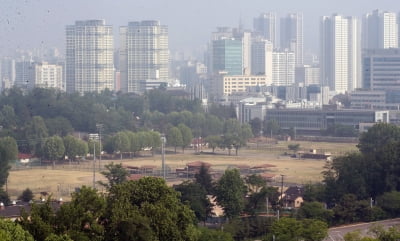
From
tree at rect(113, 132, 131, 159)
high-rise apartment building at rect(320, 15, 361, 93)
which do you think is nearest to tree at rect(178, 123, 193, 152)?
tree at rect(113, 132, 131, 159)

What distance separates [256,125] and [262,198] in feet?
47.6

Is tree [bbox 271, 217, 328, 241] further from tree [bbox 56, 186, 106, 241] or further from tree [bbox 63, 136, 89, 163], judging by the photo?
tree [bbox 63, 136, 89, 163]

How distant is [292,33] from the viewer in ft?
178

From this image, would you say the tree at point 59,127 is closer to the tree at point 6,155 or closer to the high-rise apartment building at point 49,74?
the tree at point 6,155

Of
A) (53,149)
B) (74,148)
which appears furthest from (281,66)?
(53,149)

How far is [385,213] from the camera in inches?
444

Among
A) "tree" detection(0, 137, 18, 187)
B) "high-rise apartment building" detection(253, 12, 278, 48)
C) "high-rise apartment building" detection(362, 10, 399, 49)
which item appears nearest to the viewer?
"tree" detection(0, 137, 18, 187)

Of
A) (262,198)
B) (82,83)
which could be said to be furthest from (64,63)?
(262,198)

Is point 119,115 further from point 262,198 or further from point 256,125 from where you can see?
point 262,198

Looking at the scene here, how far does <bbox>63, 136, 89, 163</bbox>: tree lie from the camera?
1895 centimetres

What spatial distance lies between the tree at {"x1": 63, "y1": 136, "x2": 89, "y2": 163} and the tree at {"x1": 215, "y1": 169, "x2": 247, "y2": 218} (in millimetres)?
8043

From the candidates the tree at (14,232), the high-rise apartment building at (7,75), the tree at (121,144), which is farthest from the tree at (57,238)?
the high-rise apartment building at (7,75)

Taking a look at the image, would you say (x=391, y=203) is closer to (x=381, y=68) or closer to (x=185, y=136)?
(x=185, y=136)

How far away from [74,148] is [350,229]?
9.39 meters
